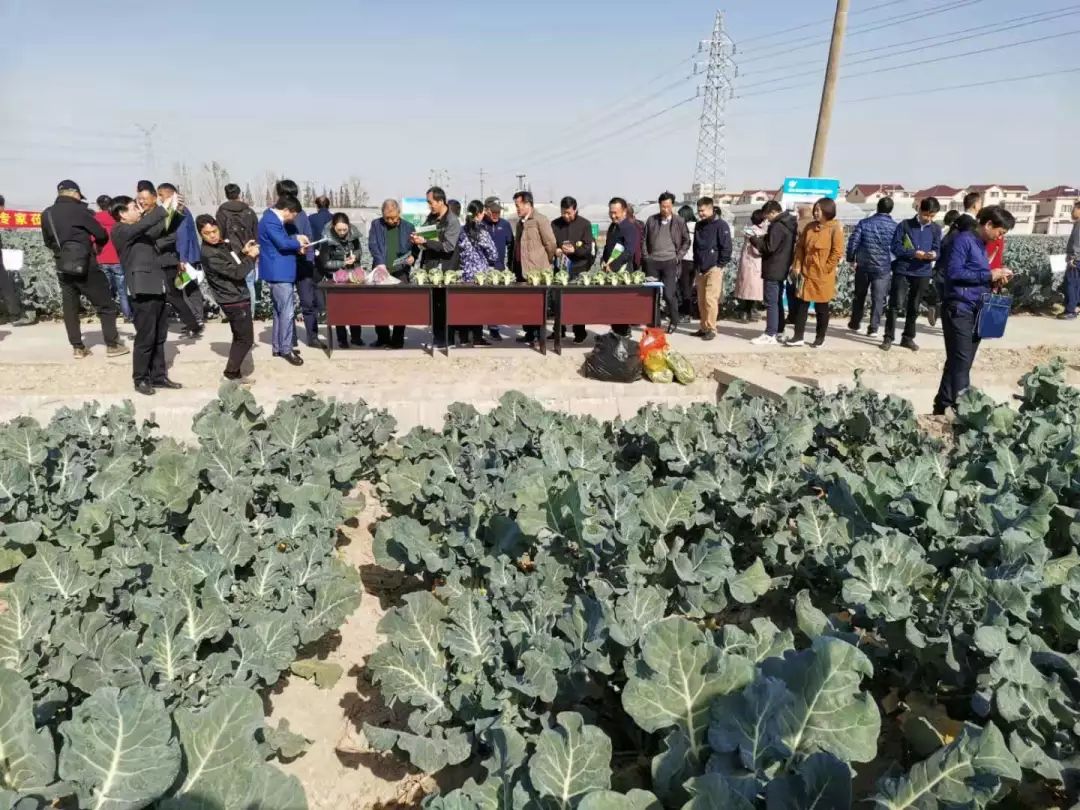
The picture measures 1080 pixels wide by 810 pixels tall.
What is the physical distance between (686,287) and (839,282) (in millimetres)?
4194

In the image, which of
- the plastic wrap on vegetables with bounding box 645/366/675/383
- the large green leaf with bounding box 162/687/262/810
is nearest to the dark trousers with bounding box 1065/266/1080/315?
the plastic wrap on vegetables with bounding box 645/366/675/383

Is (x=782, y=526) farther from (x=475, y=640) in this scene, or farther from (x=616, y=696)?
(x=475, y=640)

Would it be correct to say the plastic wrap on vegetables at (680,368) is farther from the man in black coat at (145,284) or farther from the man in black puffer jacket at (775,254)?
the man in black coat at (145,284)

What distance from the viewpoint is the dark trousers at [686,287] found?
12019 millimetres

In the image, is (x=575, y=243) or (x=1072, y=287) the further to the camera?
(x=1072, y=287)

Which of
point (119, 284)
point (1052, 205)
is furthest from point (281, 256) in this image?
point (1052, 205)

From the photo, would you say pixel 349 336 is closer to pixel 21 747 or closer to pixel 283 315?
pixel 283 315

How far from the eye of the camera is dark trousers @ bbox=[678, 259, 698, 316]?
12019mm

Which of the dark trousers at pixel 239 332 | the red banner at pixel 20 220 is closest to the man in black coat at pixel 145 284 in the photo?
the dark trousers at pixel 239 332

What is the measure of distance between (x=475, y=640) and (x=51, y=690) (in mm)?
1397

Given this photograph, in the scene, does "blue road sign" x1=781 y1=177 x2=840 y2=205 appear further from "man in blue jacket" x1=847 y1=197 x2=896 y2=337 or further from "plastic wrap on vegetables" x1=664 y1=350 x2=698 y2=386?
"plastic wrap on vegetables" x1=664 y1=350 x2=698 y2=386

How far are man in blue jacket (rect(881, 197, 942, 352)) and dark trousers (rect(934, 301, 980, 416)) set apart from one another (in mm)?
3257

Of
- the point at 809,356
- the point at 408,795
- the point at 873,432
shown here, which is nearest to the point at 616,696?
the point at 408,795

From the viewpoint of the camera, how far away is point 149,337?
7.49 metres
